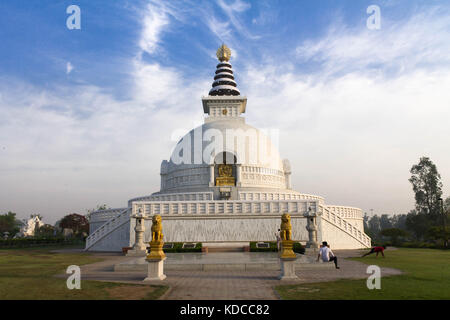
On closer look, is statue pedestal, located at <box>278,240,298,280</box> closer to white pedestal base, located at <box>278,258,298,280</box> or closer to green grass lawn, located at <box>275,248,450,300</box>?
white pedestal base, located at <box>278,258,298,280</box>

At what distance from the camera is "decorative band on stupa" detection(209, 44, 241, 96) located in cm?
5066

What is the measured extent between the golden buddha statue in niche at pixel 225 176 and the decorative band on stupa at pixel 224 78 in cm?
1744

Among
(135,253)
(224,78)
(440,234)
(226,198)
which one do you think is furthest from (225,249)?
(224,78)

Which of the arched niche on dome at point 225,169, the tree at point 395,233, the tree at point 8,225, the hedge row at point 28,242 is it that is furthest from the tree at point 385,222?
the tree at point 8,225

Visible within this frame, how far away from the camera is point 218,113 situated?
47.8 m

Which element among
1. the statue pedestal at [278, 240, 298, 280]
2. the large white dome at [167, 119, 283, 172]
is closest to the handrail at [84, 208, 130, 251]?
the large white dome at [167, 119, 283, 172]

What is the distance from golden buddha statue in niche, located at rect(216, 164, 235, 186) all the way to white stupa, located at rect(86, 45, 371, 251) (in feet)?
0.38

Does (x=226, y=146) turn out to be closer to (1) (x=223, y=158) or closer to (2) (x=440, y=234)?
(1) (x=223, y=158)

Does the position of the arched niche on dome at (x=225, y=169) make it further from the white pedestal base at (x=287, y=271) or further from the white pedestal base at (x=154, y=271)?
the white pedestal base at (x=154, y=271)

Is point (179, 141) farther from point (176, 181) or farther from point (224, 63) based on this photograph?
point (224, 63)

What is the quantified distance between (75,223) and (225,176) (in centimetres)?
3421
